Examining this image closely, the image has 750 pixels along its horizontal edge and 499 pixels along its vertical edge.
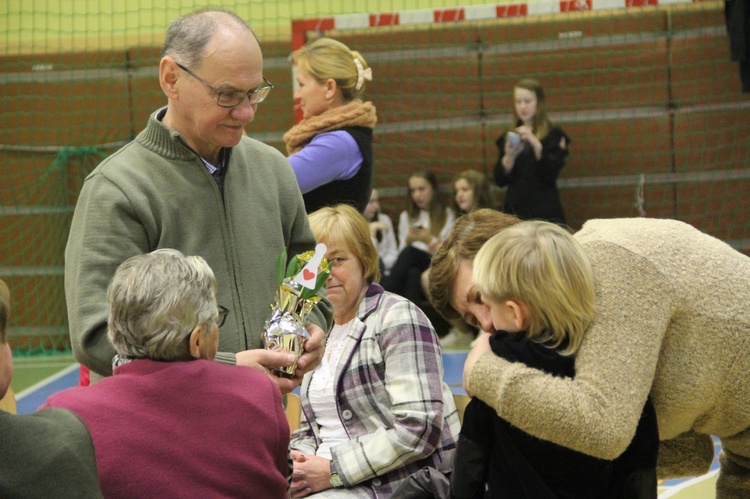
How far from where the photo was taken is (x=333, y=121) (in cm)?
340

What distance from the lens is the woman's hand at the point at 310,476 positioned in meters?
2.71

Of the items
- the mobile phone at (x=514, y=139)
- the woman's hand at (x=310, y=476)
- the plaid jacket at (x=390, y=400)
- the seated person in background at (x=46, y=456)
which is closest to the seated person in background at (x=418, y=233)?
the mobile phone at (x=514, y=139)

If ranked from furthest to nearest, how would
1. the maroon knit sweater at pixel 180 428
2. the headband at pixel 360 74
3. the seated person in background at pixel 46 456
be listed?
the headband at pixel 360 74 < the maroon knit sweater at pixel 180 428 < the seated person in background at pixel 46 456

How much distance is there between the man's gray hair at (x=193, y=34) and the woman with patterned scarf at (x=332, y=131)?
3.58ft

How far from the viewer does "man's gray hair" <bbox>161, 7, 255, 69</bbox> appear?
2117 mm

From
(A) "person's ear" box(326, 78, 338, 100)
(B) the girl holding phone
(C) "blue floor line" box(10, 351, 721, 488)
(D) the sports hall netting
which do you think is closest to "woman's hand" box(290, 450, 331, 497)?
(A) "person's ear" box(326, 78, 338, 100)

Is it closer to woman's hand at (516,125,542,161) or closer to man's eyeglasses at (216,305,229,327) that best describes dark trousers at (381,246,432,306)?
woman's hand at (516,125,542,161)

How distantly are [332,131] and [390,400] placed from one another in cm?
112

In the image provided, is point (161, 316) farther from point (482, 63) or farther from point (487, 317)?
point (482, 63)

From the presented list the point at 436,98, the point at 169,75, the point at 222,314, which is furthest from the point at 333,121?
the point at 436,98

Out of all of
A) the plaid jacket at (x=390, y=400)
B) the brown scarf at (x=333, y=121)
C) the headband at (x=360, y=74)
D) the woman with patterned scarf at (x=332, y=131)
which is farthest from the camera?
the headband at (x=360, y=74)

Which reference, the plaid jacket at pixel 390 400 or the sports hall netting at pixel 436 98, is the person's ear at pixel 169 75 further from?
the sports hall netting at pixel 436 98

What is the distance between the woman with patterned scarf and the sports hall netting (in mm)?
3263

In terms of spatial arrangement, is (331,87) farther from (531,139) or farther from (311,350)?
(531,139)
